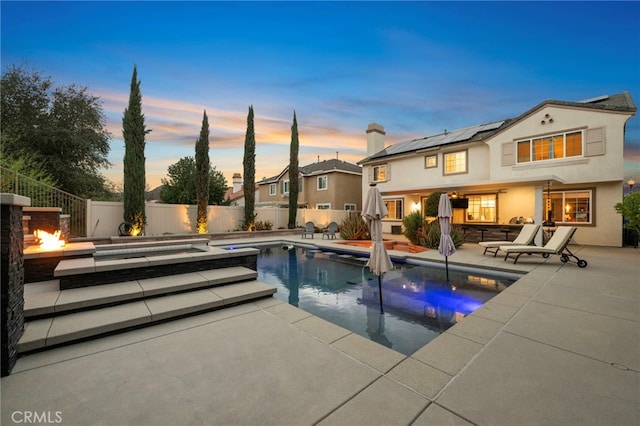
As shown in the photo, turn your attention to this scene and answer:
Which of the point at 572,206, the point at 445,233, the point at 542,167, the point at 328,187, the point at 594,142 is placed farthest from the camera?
the point at 328,187

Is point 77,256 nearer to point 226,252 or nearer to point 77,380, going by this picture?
point 226,252

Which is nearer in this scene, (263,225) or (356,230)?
(356,230)

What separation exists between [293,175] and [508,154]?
13.5 meters

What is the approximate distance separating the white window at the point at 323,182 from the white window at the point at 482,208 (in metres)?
11.6

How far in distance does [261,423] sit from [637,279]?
822 centimetres

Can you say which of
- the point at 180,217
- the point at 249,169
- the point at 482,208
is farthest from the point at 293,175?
the point at 482,208

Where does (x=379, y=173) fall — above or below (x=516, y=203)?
above

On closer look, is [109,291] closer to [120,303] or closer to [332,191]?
[120,303]

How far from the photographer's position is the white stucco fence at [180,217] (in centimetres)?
1228

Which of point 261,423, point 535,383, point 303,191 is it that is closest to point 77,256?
point 261,423

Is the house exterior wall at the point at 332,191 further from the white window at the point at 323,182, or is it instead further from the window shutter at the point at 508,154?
the window shutter at the point at 508,154

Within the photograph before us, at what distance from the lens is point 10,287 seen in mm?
2414

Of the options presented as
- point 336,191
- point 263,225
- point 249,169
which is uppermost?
point 249,169

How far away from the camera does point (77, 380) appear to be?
2.28 meters
